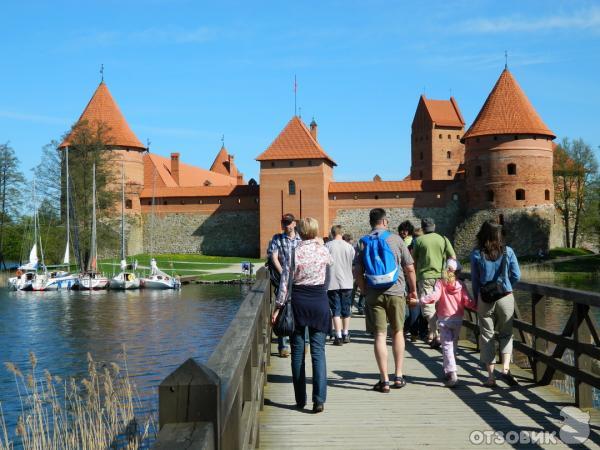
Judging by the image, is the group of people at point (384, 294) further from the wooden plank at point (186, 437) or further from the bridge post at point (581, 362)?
the wooden plank at point (186, 437)

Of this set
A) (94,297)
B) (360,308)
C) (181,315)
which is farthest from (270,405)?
(94,297)

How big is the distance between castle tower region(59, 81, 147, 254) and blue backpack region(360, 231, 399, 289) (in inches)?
1589

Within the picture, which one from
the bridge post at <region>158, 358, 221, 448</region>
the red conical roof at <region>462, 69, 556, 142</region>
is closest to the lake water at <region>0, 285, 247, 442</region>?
the bridge post at <region>158, 358, 221, 448</region>

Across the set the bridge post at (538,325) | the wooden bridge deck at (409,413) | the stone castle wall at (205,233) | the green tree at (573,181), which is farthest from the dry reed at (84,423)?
the green tree at (573,181)

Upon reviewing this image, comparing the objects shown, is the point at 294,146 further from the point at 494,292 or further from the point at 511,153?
the point at 494,292

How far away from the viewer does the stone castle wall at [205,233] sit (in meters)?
45.6

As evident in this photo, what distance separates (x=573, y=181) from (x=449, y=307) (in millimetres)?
46356

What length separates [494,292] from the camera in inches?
225

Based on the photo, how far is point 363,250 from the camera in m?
5.68

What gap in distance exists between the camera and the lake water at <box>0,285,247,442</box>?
1342cm

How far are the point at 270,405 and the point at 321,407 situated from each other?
0.46 meters

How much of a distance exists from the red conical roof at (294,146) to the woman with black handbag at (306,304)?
1490 inches

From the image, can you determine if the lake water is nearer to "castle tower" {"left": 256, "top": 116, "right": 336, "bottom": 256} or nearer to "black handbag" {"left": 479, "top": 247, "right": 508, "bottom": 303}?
"black handbag" {"left": 479, "top": 247, "right": 508, "bottom": 303}

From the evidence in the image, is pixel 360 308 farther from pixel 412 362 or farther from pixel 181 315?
pixel 181 315
